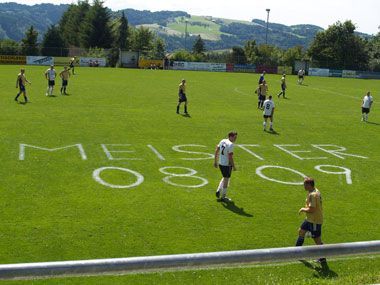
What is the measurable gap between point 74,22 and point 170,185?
111088mm

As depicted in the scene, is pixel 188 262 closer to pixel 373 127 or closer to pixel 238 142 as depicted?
pixel 238 142

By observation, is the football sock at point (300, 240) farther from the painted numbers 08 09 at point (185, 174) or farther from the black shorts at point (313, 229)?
the painted numbers 08 09 at point (185, 174)

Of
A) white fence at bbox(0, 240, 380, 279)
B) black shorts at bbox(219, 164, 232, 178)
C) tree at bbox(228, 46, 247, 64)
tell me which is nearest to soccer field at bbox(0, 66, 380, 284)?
black shorts at bbox(219, 164, 232, 178)

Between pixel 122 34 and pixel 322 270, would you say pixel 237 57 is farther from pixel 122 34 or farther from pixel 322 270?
pixel 322 270

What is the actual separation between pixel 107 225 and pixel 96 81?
39.3 metres

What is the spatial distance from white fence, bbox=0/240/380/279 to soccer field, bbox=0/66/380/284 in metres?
2.06

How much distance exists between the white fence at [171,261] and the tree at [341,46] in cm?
10357

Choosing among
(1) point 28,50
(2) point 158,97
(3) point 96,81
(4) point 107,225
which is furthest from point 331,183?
(1) point 28,50

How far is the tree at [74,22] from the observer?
11662 centimetres

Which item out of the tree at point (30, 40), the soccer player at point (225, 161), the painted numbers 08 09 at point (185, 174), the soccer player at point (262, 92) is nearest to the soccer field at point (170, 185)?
the painted numbers 08 09 at point (185, 174)

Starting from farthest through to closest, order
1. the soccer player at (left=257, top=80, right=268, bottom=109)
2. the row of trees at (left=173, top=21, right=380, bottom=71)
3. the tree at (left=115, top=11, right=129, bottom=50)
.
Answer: the tree at (left=115, top=11, right=129, bottom=50)
the row of trees at (left=173, top=21, right=380, bottom=71)
the soccer player at (left=257, top=80, right=268, bottom=109)

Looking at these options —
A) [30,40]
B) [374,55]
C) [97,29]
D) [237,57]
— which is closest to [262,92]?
[30,40]

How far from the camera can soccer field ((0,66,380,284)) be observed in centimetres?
1134

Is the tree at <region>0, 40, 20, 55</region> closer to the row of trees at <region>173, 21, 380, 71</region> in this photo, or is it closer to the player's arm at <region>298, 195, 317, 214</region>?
the row of trees at <region>173, 21, 380, 71</region>
